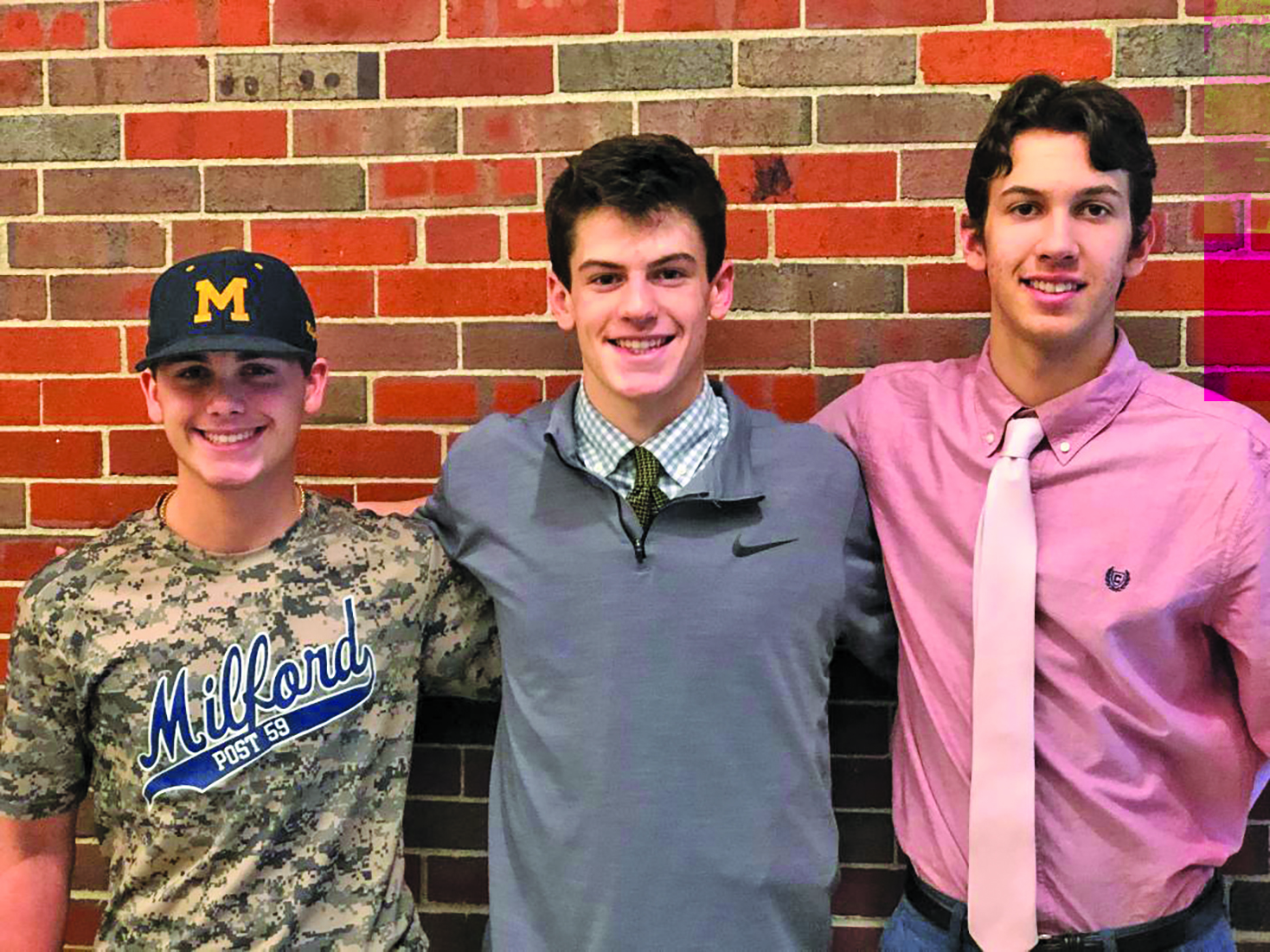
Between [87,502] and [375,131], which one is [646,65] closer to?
[375,131]

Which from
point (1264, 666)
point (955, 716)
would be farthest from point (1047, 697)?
point (1264, 666)

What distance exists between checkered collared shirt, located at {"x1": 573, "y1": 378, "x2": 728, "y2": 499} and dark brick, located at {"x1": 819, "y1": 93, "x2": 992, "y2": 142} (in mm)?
647

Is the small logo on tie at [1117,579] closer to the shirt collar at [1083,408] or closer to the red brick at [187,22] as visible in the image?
the shirt collar at [1083,408]

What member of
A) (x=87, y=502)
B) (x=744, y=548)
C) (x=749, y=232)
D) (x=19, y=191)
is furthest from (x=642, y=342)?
(x=19, y=191)

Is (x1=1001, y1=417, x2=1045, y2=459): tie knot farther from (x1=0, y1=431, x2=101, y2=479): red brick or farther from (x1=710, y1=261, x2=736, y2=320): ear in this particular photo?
(x1=0, y1=431, x2=101, y2=479): red brick

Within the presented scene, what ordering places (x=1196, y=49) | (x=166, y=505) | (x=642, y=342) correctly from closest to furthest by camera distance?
(x=642, y=342)
(x=166, y=505)
(x=1196, y=49)

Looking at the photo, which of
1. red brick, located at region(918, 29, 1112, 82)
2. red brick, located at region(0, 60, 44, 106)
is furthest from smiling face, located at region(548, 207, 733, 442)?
red brick, located at region(0, 60, 44, 106)

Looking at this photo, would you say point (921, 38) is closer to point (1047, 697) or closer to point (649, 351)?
point (649, 351)

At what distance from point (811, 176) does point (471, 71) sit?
2.28 feet

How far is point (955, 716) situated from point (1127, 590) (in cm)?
34

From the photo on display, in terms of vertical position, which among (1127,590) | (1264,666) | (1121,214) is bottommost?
(1264,666)

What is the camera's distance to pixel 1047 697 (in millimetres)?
1792

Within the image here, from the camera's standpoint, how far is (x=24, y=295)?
2291mm

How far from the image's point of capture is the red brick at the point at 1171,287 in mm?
2121
